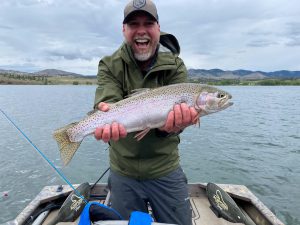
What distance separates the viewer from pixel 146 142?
A: 4.11 meters

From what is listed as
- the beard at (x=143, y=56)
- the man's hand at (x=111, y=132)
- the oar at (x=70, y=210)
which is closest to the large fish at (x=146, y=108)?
the man's hand at (x=111, y=132)

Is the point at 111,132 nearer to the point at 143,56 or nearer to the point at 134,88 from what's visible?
the point at 134,88

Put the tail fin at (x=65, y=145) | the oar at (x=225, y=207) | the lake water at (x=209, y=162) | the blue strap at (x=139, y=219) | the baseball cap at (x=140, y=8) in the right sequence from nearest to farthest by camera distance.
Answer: the blue strap at (x=139, y=219), the baseball cap at (x=140, y=8), the tail fin at (x=65, y=145), the oar at (x=225, y=207), the lake water at (x=209, y=162)

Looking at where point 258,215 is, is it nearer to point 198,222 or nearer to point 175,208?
point 198,222

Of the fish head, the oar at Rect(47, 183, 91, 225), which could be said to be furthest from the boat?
the fish head

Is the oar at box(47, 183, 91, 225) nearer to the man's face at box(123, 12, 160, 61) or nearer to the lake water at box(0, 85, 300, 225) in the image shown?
the man's face at box(123, 12, 160, 61)

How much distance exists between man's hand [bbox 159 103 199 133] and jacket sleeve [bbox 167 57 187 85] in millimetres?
530

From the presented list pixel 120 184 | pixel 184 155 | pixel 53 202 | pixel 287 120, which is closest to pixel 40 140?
pixel 184 155

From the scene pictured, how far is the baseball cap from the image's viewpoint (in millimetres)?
4059

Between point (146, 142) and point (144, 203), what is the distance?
90cm

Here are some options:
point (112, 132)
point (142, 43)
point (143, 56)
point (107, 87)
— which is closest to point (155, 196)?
point (112, 132)

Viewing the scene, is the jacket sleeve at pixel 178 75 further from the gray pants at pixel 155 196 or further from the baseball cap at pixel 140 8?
the gray pants at pixel 155 196

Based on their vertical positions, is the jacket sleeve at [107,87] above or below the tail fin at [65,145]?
above

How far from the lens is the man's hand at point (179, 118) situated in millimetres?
3957
